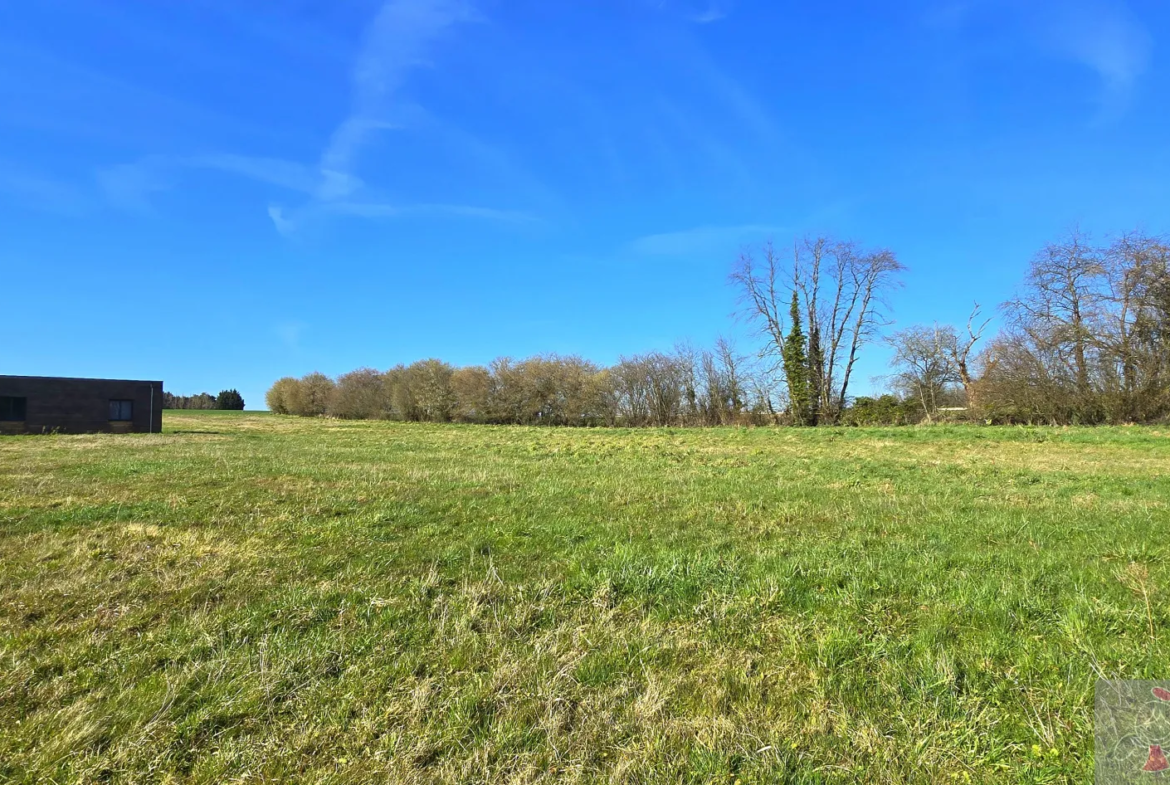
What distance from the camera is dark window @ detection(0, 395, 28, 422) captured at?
102 ft

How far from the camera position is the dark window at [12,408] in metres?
31.1

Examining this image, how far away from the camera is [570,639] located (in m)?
3.56

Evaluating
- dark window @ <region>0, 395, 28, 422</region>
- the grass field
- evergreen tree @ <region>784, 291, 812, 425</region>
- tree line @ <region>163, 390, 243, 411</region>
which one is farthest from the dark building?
tree line @ <region>163, 390, 243, 411</region>

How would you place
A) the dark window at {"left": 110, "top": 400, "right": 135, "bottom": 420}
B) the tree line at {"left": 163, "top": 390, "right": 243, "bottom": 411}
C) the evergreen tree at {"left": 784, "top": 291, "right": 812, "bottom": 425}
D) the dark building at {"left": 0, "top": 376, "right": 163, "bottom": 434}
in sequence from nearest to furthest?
the dark building at {"left": 0, "top": 376, "right": 163, "bottom": 434} < the dark window at {"left": 110, "top": 400, "right": 135, "bottom": 420} < the evergreen tree at {"left": 784, "top": 291, "right": 812, "bottom": 425} < the tree line at {"left": 163, "top": 390, "right": 243, "bottom": 411}

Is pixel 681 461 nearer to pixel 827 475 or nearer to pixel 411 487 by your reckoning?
pixel 827 475

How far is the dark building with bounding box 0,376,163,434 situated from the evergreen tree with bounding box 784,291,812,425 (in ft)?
141

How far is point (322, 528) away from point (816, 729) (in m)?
5.93

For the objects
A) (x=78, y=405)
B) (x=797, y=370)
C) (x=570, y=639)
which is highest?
(x=797, y=370)

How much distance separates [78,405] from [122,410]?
6.73 feet

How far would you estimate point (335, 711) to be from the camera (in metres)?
2.76
